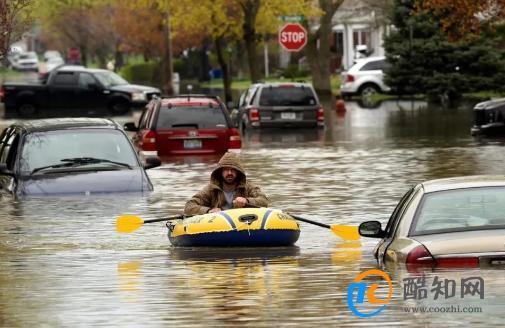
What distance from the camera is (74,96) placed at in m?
60.8

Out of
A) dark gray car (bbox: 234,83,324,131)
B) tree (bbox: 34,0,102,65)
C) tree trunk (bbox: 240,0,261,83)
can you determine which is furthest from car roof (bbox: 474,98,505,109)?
tree (bbox: 34,0,102,65)

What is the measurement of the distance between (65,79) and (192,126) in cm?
2741

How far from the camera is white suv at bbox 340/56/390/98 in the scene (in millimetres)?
67562

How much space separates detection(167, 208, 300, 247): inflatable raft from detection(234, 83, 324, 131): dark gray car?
27860 mm

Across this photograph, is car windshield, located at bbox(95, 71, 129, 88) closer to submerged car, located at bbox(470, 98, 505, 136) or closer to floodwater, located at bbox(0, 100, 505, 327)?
submerged car, located at bbox(470, 98, 505, 136)

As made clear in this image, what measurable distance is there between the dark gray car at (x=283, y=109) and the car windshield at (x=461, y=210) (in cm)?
3210

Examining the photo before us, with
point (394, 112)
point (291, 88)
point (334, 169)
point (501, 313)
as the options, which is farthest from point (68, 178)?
point (394, 112)

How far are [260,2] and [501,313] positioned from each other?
54.8 meters

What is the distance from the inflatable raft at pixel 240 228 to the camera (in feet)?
57.1

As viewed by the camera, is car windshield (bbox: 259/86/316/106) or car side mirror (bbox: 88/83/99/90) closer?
car windshield (bbox: 259/86/316/106)

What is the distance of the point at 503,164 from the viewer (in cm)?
3144

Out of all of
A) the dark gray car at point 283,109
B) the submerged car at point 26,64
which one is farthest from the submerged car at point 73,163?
the submerged car at point 26,64

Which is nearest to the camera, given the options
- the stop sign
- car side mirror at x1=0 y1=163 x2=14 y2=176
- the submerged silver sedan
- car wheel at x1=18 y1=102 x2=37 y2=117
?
the submerged silver sedan

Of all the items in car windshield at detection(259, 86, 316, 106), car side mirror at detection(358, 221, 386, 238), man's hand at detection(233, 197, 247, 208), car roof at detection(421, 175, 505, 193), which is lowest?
car windshield at detection(259, 86, 316, 106)
